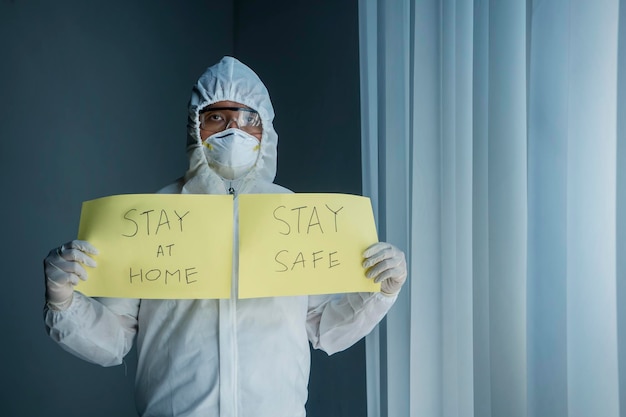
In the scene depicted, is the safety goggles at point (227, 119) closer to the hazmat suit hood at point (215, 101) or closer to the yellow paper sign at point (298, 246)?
the hazmat suit hood at point (215, 101)

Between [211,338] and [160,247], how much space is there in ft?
0.65

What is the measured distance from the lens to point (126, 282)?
101 cm

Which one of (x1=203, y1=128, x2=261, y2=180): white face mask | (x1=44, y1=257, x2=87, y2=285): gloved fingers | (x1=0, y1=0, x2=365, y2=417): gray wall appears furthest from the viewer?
(x1=0, y1=0, x2=365, y2=417): gray wall

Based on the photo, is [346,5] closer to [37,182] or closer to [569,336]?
[37,182]

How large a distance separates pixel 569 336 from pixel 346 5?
1377 mm

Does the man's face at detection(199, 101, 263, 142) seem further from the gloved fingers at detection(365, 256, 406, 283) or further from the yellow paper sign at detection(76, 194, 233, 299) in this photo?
the gloved fingers at detection(365, 256, 406, 283)

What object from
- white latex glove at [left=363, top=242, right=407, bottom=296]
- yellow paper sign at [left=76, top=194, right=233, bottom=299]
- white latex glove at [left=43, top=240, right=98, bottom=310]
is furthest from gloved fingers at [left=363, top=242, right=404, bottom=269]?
white latex glove at [left=43, top=240, right=98, bottom=310]

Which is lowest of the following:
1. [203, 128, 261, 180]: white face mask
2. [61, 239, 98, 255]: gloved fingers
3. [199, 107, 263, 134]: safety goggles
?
[61, 239, 98, 255]: gloved fingers

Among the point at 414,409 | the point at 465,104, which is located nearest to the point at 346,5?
the point at 465,104

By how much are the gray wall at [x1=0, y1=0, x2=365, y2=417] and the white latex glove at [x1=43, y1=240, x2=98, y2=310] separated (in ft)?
3.41

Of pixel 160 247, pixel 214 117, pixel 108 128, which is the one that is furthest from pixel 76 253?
pixel 108 128

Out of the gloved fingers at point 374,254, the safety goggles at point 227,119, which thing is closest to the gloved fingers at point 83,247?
the safety goggles at point 227,119

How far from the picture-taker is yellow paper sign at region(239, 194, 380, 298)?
1.01 meters

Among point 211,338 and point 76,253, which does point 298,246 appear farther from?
point 76,253
